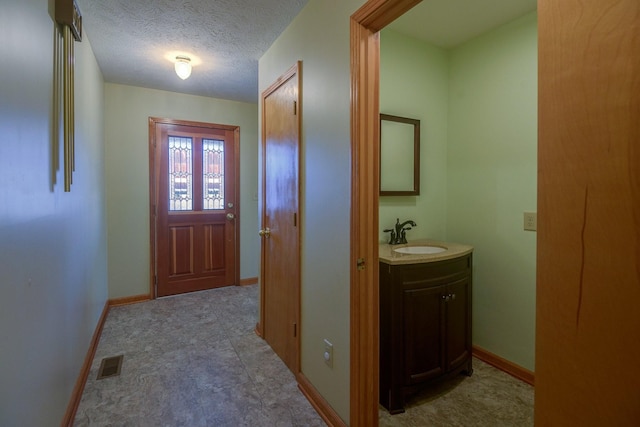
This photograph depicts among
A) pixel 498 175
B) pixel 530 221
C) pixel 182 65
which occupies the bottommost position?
pixel 530 221

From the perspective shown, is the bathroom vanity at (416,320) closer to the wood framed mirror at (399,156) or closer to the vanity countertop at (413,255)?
the vanity countertop at (413,255)

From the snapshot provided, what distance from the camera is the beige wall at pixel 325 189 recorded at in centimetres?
157

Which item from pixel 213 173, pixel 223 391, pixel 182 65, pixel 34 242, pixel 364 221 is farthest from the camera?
pixel 213 173

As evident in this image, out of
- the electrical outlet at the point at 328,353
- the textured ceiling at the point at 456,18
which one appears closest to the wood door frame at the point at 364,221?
the electrical outlet at the point at 328,353

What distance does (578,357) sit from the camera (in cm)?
66

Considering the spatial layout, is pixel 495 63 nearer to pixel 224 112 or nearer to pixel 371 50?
pixel 371 50

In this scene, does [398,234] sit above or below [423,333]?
above

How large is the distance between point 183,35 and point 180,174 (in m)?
1.83

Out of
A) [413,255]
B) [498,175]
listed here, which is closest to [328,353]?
[413,255]

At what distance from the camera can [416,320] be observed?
70.2 inches

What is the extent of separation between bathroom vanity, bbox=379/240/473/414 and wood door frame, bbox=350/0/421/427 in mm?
278

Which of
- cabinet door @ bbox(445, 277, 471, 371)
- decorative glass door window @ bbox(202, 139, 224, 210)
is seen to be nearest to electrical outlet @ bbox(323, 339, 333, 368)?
cabinet door @ bbox(445, 277, 471, 371)

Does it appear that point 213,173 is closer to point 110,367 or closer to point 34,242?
point 110,367

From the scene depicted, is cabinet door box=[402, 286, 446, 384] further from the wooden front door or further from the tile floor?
the wooden front door
